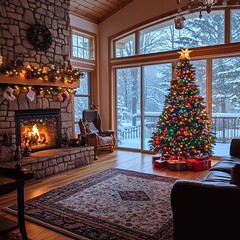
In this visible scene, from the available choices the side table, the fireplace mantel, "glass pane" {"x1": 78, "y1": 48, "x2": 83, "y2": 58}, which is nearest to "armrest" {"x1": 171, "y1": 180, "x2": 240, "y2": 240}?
the side table

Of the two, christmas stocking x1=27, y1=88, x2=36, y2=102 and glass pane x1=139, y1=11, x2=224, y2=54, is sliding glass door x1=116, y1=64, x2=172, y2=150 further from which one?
christmas stocking x1=27, y1=88, x2=36, y2=102

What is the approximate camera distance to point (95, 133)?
6.71m

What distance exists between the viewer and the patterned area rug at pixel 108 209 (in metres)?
Result: 2.83

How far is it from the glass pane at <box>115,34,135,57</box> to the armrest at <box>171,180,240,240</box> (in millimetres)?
5647

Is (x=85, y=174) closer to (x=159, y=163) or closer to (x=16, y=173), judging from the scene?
(x=159, y=163)

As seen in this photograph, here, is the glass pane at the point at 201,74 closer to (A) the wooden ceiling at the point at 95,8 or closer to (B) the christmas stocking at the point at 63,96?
(A) the wooden ceiling at the point at 95,8

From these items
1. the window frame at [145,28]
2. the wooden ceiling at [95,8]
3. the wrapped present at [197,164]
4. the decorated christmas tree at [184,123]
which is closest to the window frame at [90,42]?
the wooden ceiling at [95,8]

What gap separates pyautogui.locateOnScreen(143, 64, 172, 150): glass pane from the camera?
6840 millimetres

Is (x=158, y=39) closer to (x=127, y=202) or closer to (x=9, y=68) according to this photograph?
(x=9, y=68)

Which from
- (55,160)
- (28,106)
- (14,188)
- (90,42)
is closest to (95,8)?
(90,42)

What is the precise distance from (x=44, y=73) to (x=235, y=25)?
13.8ft

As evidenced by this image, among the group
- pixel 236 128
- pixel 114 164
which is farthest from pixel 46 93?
pixel 236 128

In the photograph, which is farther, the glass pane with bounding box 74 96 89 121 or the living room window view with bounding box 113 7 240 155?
the glass pane with bounding box 74 96 89 121

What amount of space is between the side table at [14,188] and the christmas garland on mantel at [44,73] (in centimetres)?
239
